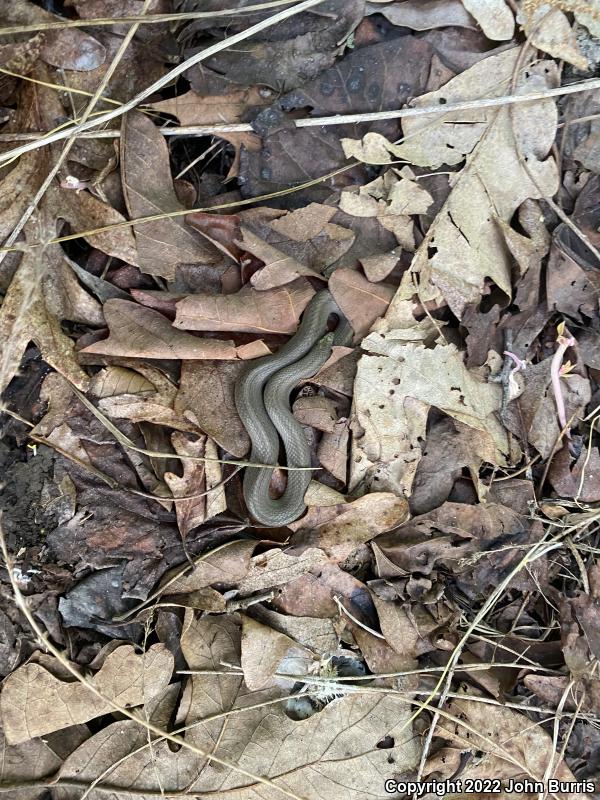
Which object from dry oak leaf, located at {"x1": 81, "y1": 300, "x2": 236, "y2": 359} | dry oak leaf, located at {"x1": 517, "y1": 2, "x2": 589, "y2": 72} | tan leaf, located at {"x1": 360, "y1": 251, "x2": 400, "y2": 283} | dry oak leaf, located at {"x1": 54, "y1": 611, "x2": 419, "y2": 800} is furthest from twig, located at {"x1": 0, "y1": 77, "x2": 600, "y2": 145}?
dry oak leaf, located at {"x1": 54, "y1": 611, "x2": 419, "y2": 800}

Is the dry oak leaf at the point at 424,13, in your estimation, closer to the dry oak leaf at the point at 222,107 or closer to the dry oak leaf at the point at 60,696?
the dry oak leaf at the point at 222,107

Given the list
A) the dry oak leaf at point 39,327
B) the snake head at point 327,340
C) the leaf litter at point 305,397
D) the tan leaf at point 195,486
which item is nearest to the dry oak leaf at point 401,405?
the leaf litter at point 305,397

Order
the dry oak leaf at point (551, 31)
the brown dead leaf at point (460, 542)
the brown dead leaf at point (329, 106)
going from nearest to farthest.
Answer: the dry oak leaf at point (551, 31) → the brown dead leaf at point (329, 106) → the brown dead leaf at point (460, 542)

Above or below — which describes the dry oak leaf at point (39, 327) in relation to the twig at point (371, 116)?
below

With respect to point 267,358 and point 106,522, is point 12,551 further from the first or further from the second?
point 267,358

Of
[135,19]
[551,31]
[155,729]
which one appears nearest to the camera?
[135,19]

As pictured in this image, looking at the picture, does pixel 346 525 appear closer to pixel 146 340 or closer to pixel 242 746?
pixel 242 746

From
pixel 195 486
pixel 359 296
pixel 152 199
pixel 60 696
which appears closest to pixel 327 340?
pixel 359 296
